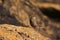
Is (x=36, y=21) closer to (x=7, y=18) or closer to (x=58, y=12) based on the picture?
(x=7, y=18)

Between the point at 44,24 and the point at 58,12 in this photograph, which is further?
the point at 58,12

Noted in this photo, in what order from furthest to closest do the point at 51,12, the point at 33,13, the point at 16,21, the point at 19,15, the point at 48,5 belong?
the point at 48,5 → the point at 51,12 → the point at 33,13 → the point at 19,15 → the point at 16,21

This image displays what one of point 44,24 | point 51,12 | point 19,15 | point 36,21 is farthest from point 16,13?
point 51,12

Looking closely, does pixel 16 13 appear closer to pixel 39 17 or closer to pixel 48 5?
pixel 39 17

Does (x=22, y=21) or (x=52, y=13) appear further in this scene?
(x=52, y=13)

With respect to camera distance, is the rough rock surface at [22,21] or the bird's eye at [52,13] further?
the bird's eye at [52,13]

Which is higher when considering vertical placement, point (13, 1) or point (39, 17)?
point (13, 1)

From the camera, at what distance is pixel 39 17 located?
493cm

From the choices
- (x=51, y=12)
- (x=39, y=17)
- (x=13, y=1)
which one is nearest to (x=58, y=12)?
(x=51, y=12)

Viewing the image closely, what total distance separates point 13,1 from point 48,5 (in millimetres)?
3925

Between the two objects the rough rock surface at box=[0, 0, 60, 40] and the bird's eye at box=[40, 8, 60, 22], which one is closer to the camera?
the rough rock surface at box=[0, 0, 60, 40]

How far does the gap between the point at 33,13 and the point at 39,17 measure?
0.19m

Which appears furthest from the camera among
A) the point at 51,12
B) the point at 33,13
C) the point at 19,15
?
the point at 51,12

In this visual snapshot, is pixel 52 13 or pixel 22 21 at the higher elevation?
pixel 52 13
